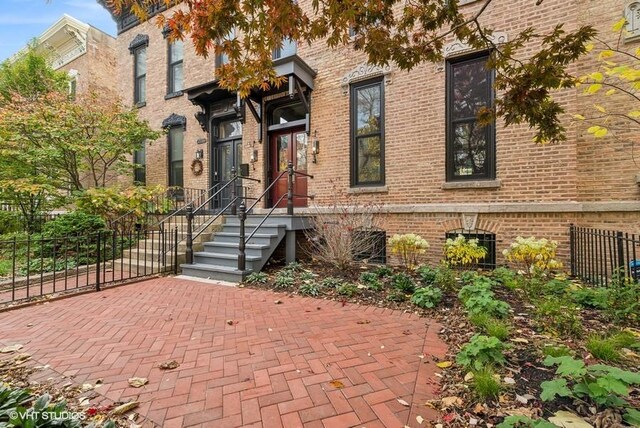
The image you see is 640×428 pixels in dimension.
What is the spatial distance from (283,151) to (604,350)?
754 cm

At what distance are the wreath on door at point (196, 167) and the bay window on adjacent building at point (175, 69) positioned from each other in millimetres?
2785

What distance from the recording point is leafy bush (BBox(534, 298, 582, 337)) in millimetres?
3064

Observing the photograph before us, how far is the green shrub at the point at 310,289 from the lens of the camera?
490cm

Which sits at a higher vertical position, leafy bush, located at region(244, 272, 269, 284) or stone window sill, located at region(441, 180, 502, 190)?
stone window sill, located at region(441, 180, 502, 190)

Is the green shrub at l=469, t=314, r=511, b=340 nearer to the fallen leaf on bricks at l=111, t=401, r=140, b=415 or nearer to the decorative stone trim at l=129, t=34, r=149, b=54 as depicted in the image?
the fallen leaf on bricks at l=111, t=401, r=140, b=415

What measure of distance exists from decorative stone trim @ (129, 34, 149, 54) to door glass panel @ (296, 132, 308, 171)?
7.85 m

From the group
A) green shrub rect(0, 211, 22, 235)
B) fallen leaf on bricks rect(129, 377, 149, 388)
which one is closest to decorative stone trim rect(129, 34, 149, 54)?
green shrub rect(0, 211, 22, 235)

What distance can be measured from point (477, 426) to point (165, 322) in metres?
3.44

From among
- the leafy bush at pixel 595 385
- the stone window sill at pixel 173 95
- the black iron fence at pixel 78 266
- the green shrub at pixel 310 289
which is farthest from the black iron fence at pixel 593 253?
the stone window sill at pixel 173 95

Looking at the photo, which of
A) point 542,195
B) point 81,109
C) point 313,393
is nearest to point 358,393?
point 313,393

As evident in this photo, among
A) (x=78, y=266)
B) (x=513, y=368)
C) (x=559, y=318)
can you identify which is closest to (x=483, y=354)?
(x=513, y=368)

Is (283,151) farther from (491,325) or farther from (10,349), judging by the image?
(491,325)

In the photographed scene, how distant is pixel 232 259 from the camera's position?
6.22 meters

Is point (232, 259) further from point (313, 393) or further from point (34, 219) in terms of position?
point (34, 219)
